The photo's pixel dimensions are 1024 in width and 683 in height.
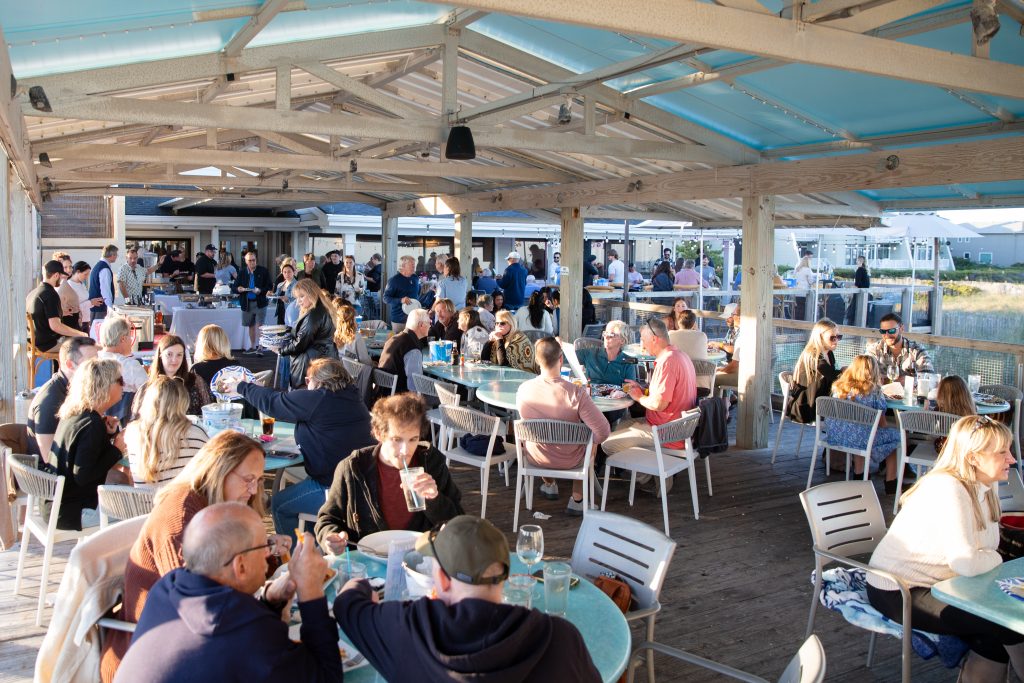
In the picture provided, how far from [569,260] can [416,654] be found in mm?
10494

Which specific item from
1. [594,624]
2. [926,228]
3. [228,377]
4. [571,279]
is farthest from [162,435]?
[926,228]

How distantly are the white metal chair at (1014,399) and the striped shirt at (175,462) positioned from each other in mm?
6825

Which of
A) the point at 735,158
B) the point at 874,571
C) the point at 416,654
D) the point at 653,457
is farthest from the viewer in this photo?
the point at 735,158

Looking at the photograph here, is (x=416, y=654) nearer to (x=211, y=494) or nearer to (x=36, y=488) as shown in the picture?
(x=211, y=494)

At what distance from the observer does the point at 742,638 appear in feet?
14.9

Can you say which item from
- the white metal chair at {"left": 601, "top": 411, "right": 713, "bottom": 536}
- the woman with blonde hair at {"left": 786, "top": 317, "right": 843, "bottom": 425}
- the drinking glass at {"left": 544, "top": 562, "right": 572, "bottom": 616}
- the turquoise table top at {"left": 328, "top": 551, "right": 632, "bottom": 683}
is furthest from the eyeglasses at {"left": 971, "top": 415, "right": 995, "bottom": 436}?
the woman with blonde hair at {"left": 786, "top": 317, "right": 843, "bottom": 425}

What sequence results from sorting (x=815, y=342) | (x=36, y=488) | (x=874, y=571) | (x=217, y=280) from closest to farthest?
1. (x=874, y=571)
2. (x=36, y=488)
3. (x=815, y=342)
4. (x=217, y=280)

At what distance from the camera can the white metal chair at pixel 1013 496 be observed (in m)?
4.63

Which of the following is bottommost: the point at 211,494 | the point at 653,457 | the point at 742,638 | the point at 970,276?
the point at 742,638

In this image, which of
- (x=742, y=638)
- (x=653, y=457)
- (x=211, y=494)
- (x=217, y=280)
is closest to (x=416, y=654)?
(x=211, y=494)

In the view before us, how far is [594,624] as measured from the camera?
9.41 ft

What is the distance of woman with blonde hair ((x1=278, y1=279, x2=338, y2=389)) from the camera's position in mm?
7785

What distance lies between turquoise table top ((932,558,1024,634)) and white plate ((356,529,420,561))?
2037 mm

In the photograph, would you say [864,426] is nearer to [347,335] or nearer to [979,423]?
[979,423]
